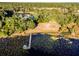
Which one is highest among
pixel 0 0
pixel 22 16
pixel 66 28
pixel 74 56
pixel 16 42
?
pixel 0 0

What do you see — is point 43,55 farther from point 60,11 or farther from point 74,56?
point 60,11

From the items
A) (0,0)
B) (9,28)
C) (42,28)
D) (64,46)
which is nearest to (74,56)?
(64,46)

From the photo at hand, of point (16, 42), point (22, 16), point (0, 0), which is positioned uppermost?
point (0, 0)

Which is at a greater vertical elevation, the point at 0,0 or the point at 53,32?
the point at 0,0

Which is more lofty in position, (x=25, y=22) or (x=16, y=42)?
(x=25, y=22)

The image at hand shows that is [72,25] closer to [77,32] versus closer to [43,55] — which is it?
[77,32]

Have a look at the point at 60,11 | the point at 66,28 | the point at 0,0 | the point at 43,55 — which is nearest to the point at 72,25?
the point at 66,28
